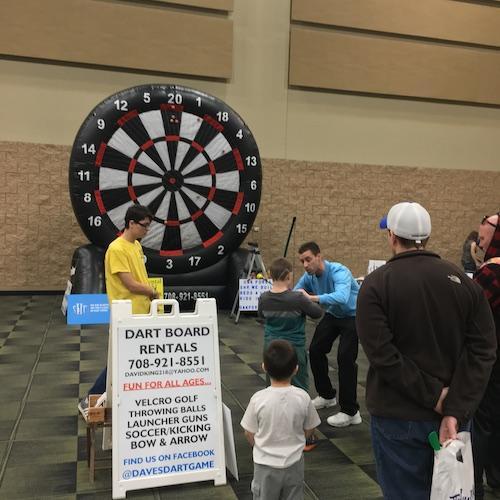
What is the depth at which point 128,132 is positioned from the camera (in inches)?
246

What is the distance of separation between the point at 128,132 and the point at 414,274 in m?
5.32

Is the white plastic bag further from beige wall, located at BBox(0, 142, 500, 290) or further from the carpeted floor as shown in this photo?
beige wall, located at BBox(0, 142, 500, 290)

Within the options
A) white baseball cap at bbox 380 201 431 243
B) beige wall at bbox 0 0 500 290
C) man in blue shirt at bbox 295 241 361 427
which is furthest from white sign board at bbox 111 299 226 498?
beige wall at bbox 0 0 500 290

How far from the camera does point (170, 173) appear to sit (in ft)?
21.3

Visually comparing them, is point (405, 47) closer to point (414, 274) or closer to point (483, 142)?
point (483, 142)

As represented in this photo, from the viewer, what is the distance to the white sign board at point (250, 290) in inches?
234

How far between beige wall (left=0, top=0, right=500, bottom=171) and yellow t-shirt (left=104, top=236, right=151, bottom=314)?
5.54m

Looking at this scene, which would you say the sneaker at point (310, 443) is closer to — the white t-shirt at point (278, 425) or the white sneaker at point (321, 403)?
the white sneaker at point (321, 403)

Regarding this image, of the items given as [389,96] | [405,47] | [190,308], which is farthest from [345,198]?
[190,308]

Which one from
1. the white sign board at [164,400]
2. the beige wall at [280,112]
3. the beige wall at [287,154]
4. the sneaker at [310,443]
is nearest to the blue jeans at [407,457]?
the white sign board at [164,400]

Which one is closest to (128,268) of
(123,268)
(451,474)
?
(123,268)

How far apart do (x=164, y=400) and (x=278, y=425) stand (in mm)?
709

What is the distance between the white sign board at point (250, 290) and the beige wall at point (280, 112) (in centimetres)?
348

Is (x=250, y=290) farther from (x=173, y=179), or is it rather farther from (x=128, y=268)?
(x=128, y=268)
